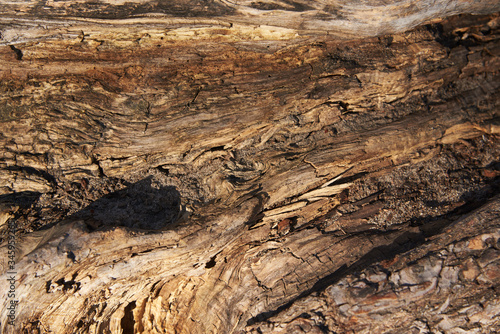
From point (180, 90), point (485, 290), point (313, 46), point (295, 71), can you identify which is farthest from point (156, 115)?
point (485, 290)

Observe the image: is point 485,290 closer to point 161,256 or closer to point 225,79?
point 161,256

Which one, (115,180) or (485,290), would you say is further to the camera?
(115,180)

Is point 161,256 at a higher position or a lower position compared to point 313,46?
lower

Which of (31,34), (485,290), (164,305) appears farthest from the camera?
(164,305)

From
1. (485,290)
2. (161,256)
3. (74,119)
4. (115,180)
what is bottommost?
(161,256)

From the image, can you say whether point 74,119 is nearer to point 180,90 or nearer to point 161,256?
point 180,90

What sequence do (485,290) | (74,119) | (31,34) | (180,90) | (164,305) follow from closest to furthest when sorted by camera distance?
(485,290) < (31,34) < (74,119) < (180,90) < (164,305)
